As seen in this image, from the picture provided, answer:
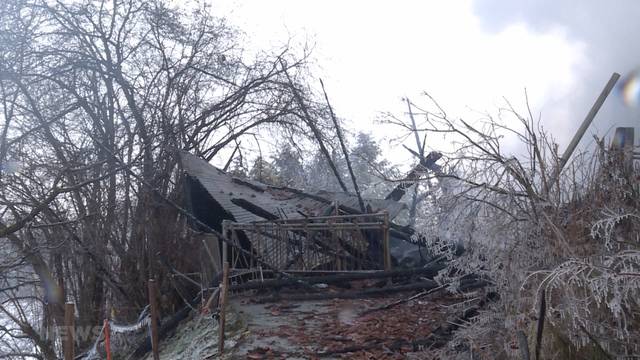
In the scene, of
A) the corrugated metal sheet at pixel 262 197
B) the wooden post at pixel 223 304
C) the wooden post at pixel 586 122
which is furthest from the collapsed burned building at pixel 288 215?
the wooden post at pixel 586 122

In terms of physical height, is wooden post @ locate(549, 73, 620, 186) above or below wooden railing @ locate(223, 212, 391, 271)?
above

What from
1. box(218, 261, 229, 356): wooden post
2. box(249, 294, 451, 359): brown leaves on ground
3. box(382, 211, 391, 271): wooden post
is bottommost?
box(249, 294, 451, 359): brown leaves on ground

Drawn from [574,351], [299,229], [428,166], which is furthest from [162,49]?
[574,351]

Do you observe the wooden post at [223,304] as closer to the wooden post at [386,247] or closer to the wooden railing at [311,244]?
the wooden railing at [311,244]

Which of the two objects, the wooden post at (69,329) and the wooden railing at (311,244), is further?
the wooden railing at (311,244)

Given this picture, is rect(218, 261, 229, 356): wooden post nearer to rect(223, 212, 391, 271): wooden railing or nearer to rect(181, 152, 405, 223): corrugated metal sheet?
rect(223, 212, 391, 271): wooden railing

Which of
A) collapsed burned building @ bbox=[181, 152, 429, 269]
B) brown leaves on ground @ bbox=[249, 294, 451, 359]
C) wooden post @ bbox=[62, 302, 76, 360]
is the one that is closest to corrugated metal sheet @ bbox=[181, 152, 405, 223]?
collapsed burned building @ bbox=[181, 152, 429, 269]

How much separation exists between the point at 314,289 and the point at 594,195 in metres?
5.86

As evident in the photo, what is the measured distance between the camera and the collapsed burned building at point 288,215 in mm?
11398

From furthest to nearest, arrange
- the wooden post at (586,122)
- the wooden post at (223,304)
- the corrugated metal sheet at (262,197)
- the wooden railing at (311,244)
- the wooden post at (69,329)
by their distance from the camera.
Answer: the corrugated metal sheet at (262,197) → the wooden railing at (311,244) → the wooden post at (223,304) → the wooden post at (586,122) → the wooden post at (69,329)

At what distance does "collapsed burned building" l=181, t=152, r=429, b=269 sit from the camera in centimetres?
1140

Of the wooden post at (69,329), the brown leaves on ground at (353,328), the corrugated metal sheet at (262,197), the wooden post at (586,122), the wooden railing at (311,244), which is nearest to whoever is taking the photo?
the wooden post at (69,329)

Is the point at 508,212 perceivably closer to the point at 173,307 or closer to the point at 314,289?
the point at 314,289

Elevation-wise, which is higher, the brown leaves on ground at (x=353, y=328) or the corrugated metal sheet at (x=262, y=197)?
the corrugated metal sheet at (x=262, y=197)
